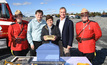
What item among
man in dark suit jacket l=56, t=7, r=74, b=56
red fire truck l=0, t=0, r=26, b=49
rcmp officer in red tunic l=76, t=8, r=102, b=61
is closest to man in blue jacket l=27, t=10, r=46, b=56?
man in dark suit jacket l=56, t=7, r=74, b=56

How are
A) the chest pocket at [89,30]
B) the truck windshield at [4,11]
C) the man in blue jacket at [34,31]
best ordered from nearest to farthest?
the chest pocket at [89,30] → the man in blue jacket at [34,31] → the truck windshield at [4,11]

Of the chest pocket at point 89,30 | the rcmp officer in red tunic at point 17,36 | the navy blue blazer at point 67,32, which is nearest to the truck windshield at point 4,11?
the rcmp officer in red tunic at point 17,36

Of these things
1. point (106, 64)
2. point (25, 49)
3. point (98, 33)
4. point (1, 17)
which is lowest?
point (106, 64)

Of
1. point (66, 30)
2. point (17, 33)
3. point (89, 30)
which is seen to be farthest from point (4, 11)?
point (89, 30)

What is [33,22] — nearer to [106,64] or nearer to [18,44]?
[18,44]

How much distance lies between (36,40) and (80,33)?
45.7 inches

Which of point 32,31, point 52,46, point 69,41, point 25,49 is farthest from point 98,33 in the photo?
point 25,49

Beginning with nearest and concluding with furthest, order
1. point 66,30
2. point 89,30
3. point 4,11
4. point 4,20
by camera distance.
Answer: point 89,30 → point 66,30 → point 4,11 → point 4,20

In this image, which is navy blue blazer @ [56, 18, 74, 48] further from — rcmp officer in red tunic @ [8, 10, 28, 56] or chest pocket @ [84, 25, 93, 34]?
rcmp officer in red tunic @ [8, 10, 28, 56]

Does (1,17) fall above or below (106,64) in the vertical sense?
above

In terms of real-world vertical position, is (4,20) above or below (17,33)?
above

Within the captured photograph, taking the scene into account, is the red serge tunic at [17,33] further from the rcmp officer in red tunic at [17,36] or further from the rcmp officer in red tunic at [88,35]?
the rcmp officer in red tunic at [88,35]

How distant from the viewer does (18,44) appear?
3.00 m

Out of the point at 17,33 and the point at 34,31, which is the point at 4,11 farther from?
the point at 34,31
